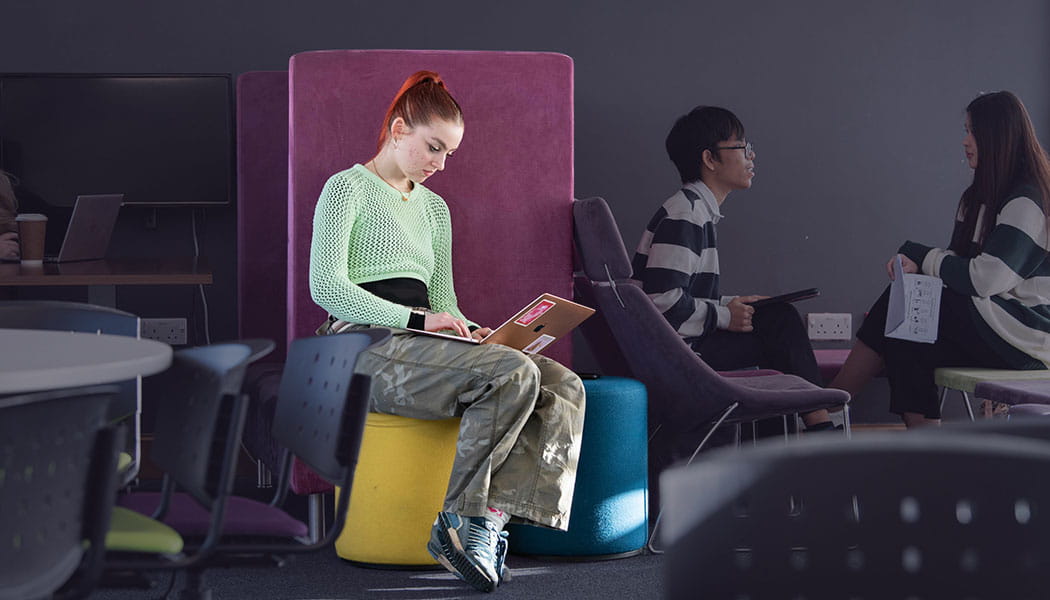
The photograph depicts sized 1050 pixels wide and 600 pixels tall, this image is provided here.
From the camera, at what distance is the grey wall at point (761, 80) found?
4504 millimetres

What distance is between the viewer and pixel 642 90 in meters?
4.72

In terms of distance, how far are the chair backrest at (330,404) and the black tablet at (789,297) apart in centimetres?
193

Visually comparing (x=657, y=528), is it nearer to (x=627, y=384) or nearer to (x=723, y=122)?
(x=627, y=384)

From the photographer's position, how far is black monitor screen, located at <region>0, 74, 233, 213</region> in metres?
4.27

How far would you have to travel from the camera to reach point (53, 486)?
135 centimetres

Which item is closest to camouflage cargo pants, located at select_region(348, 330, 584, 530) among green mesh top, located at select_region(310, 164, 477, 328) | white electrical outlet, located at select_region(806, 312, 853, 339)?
green mesh top, located at select_region(310, 164, 477, 328)

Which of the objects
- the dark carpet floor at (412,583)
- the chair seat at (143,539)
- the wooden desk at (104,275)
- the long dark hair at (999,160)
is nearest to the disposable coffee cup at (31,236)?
the wooden desk at (104,275)

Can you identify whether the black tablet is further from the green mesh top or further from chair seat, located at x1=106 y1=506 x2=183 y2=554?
chair seat, located at x1=106 y1=506 x2=183 y2=554

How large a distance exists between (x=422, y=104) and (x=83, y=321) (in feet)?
3.83

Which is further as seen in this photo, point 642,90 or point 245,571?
point 642,90

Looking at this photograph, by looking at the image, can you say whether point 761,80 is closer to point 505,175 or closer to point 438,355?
point 505,175

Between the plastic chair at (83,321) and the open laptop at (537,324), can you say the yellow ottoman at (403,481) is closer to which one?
the open laptop at (537,324)

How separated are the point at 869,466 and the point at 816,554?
0.23 ft

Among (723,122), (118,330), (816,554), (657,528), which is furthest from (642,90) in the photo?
(816,554)
